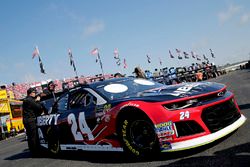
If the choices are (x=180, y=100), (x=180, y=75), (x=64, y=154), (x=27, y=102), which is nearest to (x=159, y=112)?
(x=180, y=100)

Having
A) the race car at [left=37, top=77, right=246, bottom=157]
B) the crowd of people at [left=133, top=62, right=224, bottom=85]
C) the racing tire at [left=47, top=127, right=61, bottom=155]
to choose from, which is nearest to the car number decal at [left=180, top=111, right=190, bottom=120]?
the race car at [left=37, top=77, right=246, bottom=157]

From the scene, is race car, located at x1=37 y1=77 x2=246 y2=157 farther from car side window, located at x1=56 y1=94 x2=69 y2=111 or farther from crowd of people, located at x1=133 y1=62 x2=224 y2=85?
crowd of people, located at x1=133 y1=62 x2=224 y2=85

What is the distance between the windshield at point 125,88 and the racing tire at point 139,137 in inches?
24.7

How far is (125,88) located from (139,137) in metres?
1.23

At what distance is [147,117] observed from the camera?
422 centimetres

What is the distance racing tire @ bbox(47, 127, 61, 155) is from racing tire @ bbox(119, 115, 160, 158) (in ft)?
7.43

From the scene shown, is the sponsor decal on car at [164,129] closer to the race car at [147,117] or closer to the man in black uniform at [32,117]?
the race car at [147,117]

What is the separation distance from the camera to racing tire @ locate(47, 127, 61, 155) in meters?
6.37

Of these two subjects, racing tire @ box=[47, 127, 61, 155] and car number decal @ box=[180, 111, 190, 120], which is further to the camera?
racing tire @ box=[47, 127, 61, 155]

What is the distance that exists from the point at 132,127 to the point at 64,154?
284 centimetres

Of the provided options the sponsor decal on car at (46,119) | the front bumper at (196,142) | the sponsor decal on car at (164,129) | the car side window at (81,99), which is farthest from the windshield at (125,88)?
the sponsor decal on car at (46,119)

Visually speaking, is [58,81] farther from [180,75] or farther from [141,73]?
[141,73]

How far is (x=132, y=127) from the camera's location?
4.47 m

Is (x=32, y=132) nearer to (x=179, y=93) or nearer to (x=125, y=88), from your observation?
(x=125, y=88)
